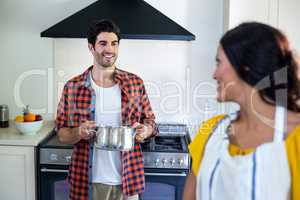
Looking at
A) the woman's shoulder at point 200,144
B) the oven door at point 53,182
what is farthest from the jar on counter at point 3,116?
the woman's shoulder at point 200,144

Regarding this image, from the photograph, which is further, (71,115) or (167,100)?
(167,100)

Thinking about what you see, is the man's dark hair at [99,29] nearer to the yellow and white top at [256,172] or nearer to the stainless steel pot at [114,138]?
the stainless steel pot at [114,138]

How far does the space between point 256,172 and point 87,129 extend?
0.84m

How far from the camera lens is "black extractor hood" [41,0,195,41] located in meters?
2.13

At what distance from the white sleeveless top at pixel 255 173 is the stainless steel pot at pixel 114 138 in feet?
2.03

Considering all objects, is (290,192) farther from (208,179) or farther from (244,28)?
(244,28)

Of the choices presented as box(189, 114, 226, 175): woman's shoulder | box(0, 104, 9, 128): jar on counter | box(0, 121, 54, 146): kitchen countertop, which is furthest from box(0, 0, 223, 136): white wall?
box(189, 114, 226, 175): woman's shoulder

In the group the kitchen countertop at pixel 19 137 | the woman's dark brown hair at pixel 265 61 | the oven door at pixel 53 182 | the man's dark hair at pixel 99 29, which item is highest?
the man's dark hair at pixel 99 29

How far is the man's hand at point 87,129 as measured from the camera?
1624 millimetres

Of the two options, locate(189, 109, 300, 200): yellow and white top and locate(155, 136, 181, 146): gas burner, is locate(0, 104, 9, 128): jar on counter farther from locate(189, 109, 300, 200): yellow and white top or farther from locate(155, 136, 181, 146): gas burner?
locate(189, 109, 300, 200): yellow and white top

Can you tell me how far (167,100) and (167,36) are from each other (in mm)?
673

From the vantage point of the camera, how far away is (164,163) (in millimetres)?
2191

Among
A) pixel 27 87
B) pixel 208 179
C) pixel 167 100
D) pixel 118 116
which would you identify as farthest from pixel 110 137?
pixel 27 87

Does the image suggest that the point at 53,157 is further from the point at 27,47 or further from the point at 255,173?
the point at 255,173
